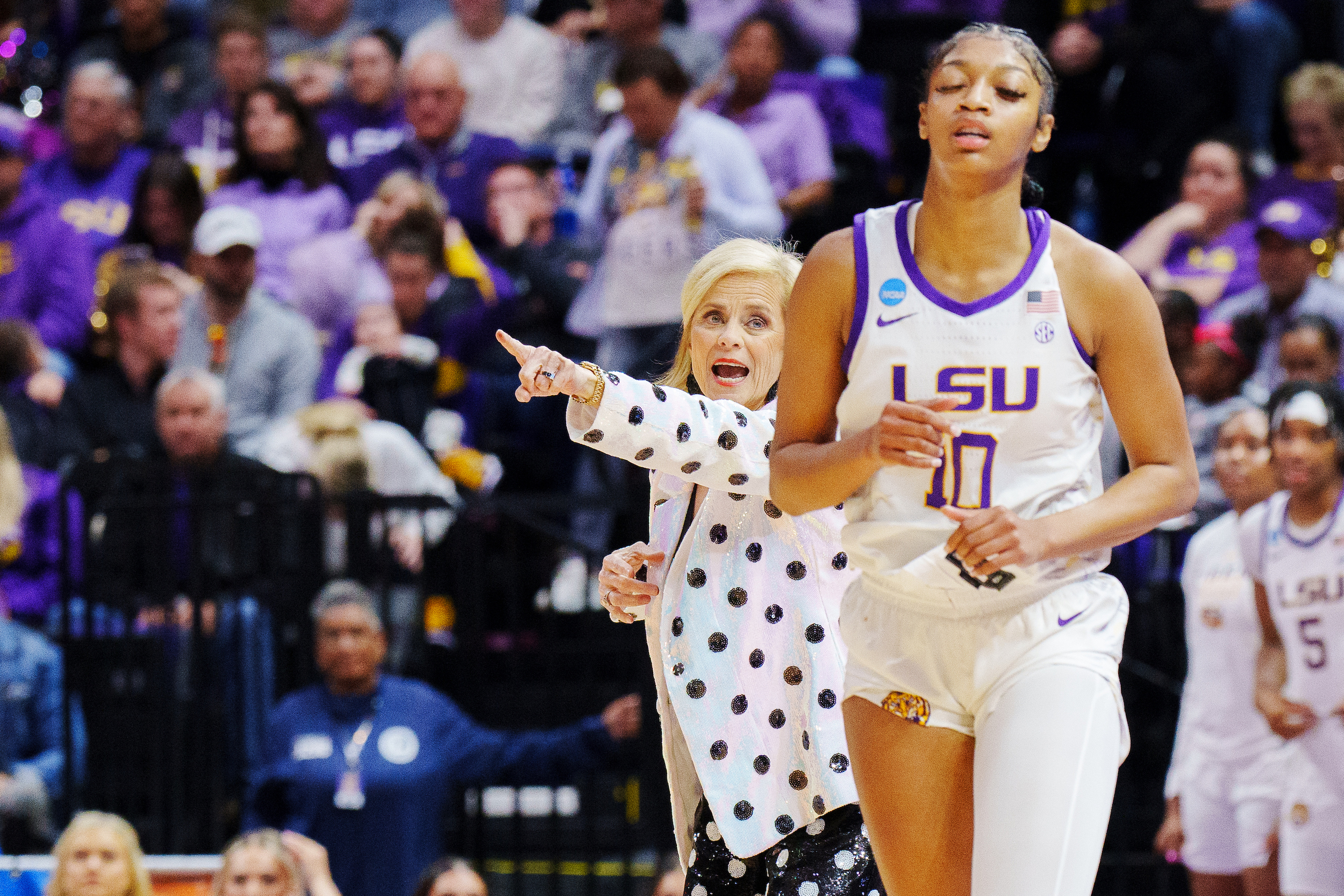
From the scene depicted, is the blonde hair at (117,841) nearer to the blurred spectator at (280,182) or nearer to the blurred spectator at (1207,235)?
the blurred spectator at (280,182)

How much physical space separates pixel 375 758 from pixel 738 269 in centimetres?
311

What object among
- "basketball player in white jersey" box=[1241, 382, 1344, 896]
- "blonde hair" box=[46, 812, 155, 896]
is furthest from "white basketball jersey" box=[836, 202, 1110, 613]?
"blonde hair" box=[46, 812, 155, 896]

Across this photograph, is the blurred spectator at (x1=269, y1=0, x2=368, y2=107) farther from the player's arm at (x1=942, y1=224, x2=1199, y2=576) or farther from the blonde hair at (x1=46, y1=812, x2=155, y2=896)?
the player's arm at (x1=942, y1=224, x2=1199, y2=576)

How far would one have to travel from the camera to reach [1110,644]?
114 inches

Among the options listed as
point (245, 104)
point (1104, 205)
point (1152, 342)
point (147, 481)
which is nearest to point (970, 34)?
point (1152, 342)

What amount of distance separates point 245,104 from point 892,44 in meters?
3.68

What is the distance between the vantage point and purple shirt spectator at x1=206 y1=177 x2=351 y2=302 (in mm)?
8516

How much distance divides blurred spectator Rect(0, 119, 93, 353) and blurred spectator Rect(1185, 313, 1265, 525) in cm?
476

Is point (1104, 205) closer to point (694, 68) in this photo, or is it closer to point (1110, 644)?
point (694, 68)

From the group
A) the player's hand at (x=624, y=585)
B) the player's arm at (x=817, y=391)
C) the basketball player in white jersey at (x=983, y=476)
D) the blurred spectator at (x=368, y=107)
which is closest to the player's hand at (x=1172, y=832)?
the player's hand at (x=624, y=585)

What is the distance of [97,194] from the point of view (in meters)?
9.01

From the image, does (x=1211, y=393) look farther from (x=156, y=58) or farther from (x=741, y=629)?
(x=156, y=58)

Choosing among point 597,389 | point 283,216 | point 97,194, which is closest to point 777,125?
point 283,216

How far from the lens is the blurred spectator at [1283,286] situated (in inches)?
300
